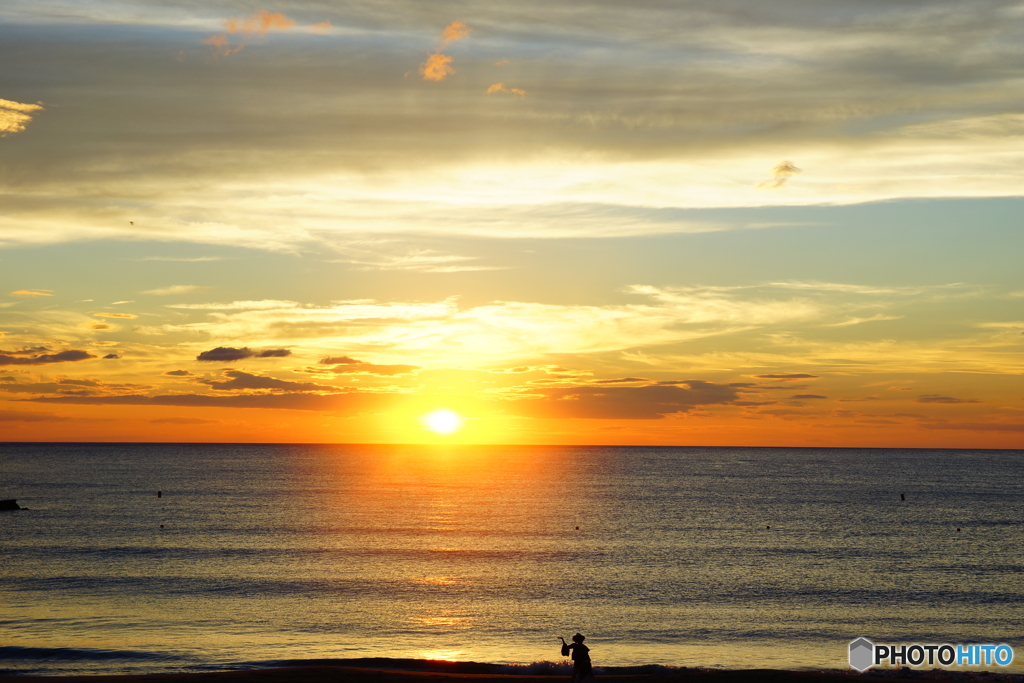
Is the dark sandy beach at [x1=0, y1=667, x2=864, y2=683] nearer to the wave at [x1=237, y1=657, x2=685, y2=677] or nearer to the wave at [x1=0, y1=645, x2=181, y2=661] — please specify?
the wave at [x1=237, y1=657, x2=685, y2=677]

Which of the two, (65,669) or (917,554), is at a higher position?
(917,554)

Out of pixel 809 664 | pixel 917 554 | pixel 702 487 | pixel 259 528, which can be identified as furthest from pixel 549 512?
pixel 809 664

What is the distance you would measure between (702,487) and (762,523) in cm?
7810

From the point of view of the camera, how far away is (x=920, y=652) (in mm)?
44375

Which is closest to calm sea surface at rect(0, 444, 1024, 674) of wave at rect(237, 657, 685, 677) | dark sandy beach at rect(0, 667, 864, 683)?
wave at rect(237, 657, 685, 677)

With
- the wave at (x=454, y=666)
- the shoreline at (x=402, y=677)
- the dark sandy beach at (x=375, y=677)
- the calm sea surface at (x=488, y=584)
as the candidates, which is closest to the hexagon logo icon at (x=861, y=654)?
the calm sea surface at (x=488, y=584)

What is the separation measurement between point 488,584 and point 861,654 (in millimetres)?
28880

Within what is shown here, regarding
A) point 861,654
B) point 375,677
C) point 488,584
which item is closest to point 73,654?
point 375,677

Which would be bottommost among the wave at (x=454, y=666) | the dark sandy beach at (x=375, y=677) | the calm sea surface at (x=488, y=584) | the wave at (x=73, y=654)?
the dark sandy beach at (x=375, y=677)

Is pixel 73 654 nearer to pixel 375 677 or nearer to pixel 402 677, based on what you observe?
pixel 375 677

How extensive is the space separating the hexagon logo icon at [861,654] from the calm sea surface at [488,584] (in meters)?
0.77

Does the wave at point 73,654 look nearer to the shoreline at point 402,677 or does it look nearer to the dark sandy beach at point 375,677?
the shoreline at point 402,677

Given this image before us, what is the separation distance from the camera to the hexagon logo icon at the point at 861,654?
136ft

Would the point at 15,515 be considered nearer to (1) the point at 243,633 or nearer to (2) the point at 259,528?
(2) the point at 259,528
